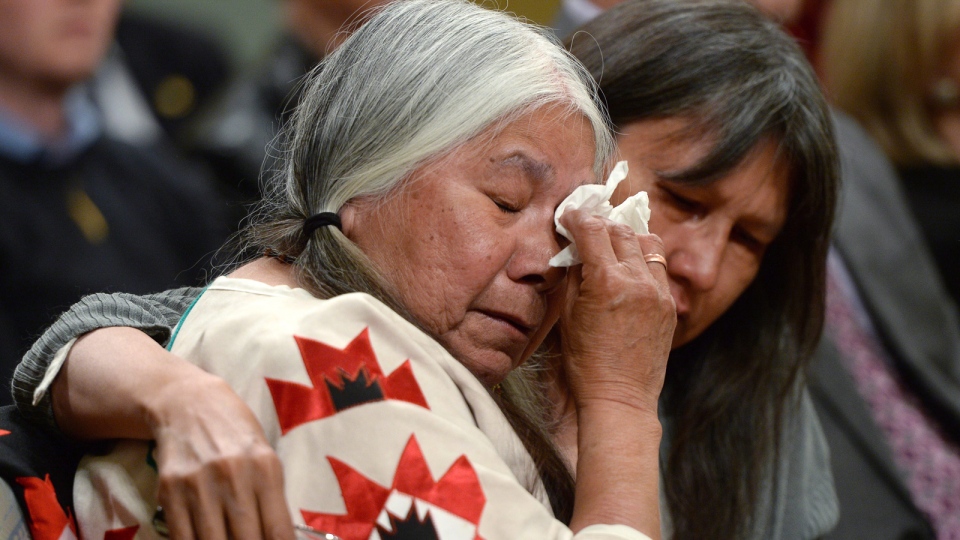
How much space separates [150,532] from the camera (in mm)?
1234

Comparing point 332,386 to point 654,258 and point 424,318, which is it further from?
point 654,258

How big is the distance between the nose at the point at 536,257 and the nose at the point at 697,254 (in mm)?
452

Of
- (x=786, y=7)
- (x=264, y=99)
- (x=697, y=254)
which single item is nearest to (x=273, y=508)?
(x=697, y=254)

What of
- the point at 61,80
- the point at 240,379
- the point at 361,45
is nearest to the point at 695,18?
the point at 361,45

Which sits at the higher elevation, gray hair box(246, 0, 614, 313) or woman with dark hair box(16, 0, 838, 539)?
gray hair box(246, 0, 614, 313)

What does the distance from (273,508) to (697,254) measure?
1022 mm

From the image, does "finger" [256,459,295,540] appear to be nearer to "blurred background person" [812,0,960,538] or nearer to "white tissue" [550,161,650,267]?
"white tissue" [550,161,650,267]

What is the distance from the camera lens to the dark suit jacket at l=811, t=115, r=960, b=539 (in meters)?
2.45

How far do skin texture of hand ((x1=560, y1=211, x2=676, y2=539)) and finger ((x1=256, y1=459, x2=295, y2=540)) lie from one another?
1.32ft

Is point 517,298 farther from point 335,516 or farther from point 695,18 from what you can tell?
point 695,18

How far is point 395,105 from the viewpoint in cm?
141

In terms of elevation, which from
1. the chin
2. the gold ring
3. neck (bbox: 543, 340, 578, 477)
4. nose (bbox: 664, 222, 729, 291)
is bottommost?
neck (bbox: 543, 340, 578, 477)

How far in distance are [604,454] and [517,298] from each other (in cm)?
23

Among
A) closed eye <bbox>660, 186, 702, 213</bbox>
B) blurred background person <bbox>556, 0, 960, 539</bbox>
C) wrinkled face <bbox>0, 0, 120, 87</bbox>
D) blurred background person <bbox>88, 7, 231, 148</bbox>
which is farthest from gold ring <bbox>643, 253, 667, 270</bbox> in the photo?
blurred background person <bbox>88, 7, 231, 148</bbox>
